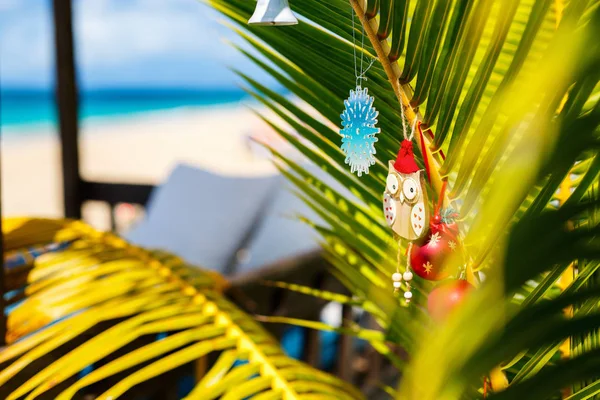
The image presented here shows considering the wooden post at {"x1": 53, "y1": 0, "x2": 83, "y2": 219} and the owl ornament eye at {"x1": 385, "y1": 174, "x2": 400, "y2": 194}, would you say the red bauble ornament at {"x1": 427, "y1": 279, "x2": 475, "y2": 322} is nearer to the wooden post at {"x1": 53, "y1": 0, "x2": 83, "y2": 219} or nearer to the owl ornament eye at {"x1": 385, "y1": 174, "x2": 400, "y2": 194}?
the owl ornament eye at {"x1": 385, "y1": 174, "x2": 400, "y2": 194}

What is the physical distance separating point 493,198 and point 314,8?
0.29 m

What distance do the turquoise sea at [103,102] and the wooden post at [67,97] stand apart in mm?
9452

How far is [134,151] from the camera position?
1275cm

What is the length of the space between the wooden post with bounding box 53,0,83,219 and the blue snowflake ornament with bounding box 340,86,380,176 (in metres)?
2.39

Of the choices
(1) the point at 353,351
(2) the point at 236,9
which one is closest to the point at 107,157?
(1) the point at 353,351

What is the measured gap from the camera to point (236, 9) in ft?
1.98

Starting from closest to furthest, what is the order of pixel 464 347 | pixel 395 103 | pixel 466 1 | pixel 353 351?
1. pixel 464 347
2. pixel 466 1
3. pixel 395 103
4. pixel 353 351

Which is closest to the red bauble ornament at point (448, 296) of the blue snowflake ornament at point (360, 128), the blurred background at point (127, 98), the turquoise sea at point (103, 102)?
the blue snowflake ornament at point (360, 128)

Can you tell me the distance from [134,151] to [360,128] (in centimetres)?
1286

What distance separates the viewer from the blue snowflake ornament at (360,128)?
471 millimetres

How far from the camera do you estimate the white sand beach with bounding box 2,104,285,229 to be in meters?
9.69

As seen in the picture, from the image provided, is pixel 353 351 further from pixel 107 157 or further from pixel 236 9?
pixel 107 157

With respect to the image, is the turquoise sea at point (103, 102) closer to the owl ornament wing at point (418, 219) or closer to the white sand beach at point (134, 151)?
the white sand beach at point (134, 151)

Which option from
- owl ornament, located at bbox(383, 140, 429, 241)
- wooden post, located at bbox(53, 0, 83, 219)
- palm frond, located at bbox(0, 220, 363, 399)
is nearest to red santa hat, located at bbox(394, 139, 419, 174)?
owl ornament, located at bbox(383, 140, 429, 241)
